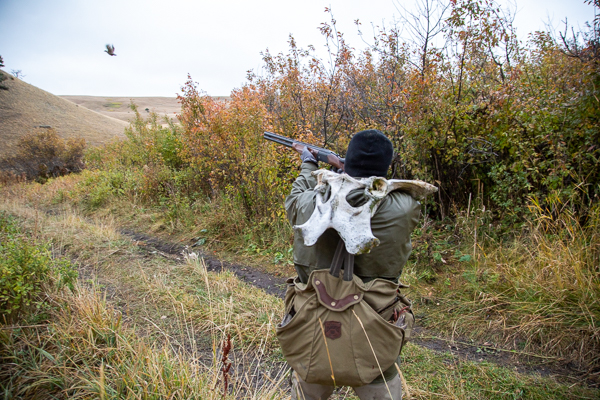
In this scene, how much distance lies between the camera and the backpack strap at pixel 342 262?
1509 mm

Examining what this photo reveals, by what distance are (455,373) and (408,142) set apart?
3.34 meters

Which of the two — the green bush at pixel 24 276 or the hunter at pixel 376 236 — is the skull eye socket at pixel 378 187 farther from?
the green bush at pixel 24 276

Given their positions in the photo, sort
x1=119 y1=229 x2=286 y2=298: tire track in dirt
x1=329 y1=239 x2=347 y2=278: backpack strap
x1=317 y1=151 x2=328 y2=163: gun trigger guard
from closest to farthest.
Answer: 1. x1=329 y1=239 x2=347 y2=278: backpack strap
2. x1=317 y1=151 x2=328 y2=163: gun trigger guard
3. x1=119 y1=229 x2=286 y2=298: tire track in dirt

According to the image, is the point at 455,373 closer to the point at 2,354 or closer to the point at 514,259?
the point at 514,259

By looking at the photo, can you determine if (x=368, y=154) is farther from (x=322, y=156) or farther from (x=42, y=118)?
(x=42, y=118)

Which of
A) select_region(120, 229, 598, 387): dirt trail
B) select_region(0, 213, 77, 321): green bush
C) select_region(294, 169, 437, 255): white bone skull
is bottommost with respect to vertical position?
select_region(120, 229, 598, 387): dirt trail

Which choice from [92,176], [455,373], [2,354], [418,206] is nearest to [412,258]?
[455,373]

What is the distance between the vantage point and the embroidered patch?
147cm

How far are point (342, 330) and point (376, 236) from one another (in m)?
0.46

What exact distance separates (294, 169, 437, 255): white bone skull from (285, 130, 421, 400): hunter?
0.07m

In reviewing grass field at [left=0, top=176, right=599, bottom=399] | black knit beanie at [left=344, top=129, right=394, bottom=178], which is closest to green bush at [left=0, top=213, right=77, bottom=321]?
grass field at [left=0, top=176, right=599, bottom=399]

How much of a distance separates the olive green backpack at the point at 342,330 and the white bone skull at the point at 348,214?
15cm

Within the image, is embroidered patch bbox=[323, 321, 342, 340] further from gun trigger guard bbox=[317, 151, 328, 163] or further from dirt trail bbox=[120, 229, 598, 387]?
dirt trail bbox=[120, 229, 598, 387]

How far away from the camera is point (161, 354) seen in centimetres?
257
